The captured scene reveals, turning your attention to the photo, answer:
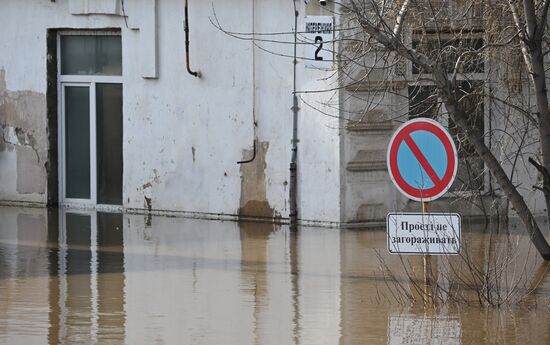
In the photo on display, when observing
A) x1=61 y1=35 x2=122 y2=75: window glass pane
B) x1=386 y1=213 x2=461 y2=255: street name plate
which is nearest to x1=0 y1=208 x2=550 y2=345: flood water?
x1=386 y1=213 x2=461 y2=255: street name plate

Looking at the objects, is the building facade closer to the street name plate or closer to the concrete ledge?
the concrete ledge

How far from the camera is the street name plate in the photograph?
11.6m

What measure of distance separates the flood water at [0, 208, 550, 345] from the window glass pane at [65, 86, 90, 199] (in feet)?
9.15

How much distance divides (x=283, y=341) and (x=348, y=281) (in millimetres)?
3269

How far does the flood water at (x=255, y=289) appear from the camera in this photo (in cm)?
1107

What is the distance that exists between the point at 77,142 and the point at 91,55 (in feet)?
4.60

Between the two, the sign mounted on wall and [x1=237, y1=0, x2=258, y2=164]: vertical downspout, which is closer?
the sign mounted on wall

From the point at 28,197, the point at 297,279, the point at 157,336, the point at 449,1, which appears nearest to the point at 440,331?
the point at 157,336

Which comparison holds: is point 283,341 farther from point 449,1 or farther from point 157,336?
point 449,1

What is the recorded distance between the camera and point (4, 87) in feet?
70.1

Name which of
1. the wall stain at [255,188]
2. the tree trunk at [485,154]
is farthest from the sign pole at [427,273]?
the wall stain at [255,188]

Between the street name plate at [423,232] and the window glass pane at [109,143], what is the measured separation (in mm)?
9667

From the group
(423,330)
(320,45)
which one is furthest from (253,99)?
(423,330)

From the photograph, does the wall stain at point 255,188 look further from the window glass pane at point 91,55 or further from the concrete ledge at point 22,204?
the concrete ledge at point 22,204
